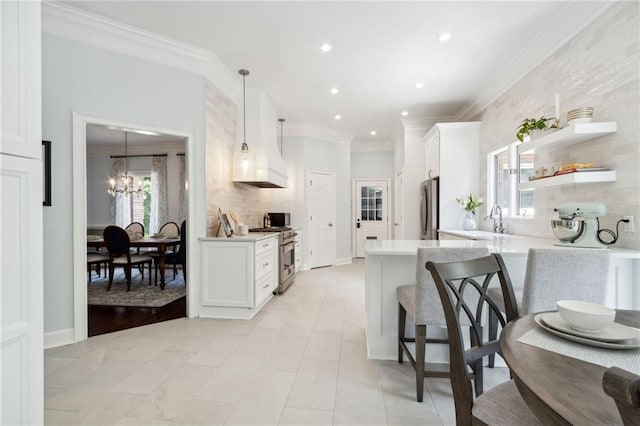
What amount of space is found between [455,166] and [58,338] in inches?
204

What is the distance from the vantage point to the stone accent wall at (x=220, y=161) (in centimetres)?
354

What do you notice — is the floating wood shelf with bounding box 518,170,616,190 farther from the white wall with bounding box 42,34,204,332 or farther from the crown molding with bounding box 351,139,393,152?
the crown molding with bounding box 351,139,393,152

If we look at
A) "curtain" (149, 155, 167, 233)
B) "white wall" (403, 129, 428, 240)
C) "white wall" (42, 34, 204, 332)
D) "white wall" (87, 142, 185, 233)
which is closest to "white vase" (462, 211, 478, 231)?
"white wall" (403, 129, 428, 240)

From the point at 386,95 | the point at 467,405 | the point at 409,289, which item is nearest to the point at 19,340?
the point at 467,405

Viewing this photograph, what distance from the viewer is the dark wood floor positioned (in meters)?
3.07

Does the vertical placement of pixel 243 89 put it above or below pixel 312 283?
above

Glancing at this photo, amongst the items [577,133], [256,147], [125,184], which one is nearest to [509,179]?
[577,133]

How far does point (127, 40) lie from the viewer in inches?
115

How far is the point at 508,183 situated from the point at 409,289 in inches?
106

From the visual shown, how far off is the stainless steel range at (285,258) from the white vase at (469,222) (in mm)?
2642

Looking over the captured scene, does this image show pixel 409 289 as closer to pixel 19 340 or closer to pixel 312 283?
pixel 19 340

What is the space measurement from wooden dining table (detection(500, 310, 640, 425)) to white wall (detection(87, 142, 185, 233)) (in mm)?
6845

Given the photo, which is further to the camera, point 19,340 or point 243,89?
point 243,89

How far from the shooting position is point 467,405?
1.04 metres
